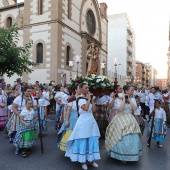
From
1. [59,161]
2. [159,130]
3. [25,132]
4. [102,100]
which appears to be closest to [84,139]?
[59,161]

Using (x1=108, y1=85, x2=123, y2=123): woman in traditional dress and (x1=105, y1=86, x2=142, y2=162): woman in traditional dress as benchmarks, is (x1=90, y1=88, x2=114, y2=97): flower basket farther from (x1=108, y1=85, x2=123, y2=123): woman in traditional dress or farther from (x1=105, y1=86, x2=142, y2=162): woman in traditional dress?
(x1=105, y1=86, x2=142, y2=162): woman in traditional dress

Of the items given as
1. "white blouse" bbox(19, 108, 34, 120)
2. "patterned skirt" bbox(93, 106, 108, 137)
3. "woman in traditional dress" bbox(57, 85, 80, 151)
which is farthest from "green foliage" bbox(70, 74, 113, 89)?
"white blouse" bbox(19, 108, 34, 120)

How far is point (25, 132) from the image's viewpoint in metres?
5.79

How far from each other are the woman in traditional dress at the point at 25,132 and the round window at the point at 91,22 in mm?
22106

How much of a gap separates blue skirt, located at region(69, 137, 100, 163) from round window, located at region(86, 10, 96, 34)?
23.2 meters

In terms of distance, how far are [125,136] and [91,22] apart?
24214 mm

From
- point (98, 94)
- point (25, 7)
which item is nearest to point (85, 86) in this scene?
point (98, 94)

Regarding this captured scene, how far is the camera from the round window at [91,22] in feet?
87.4

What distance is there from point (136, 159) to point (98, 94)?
2.76 m

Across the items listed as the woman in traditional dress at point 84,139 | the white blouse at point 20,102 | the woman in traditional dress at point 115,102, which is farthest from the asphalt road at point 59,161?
the white blouse at point 20,102

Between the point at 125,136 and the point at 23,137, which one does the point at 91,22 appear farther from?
the point at 125,136

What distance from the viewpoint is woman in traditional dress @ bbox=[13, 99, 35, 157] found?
5750mm

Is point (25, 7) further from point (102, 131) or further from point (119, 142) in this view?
point (119, 142)

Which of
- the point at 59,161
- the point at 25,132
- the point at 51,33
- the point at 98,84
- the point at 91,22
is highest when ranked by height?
the point at 91,22
